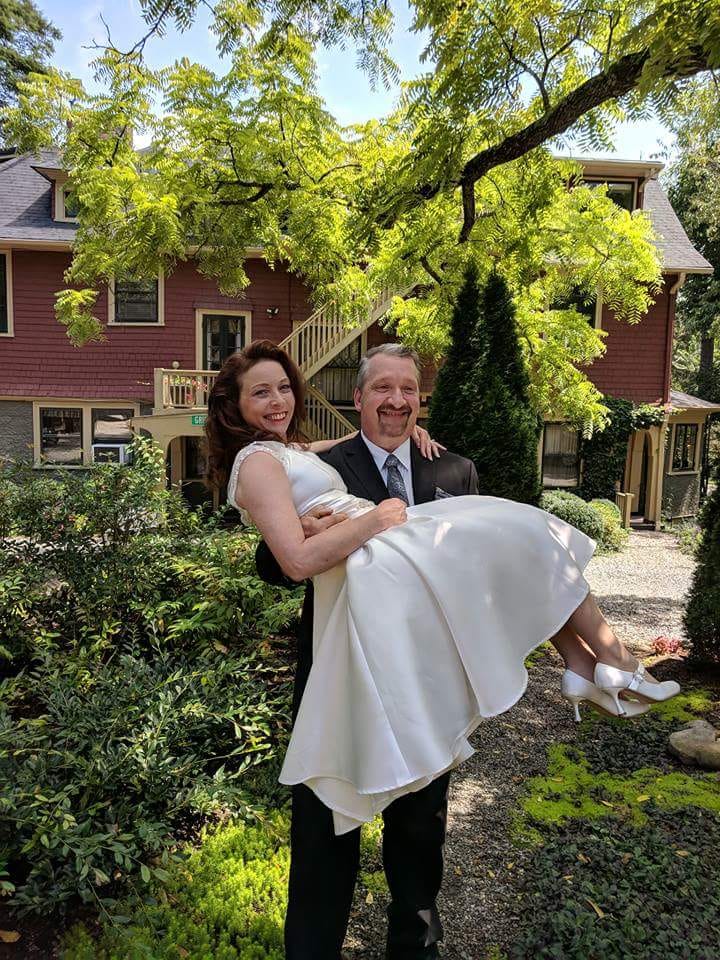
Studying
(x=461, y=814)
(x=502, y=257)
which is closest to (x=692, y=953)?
(x=461, y=814)

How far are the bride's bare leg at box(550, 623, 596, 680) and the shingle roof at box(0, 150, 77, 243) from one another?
52.8ft

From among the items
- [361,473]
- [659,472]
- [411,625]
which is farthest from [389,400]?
[659,472]

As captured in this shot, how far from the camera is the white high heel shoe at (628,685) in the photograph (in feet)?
6.91

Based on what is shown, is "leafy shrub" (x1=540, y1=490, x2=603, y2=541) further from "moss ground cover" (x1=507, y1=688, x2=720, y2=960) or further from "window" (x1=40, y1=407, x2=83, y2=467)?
"window" (x1=40, y1=407, x2=83, y2=467)

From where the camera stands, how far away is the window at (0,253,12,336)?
51.4ft

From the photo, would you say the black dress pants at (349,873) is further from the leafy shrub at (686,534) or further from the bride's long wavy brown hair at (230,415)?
the leafy shrub at (686,534)

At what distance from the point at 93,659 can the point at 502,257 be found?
740 cm

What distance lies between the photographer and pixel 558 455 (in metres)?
16.9

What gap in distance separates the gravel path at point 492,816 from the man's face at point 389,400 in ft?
7.17

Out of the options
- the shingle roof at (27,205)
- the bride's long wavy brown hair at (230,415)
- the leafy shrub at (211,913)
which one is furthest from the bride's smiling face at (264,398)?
the shingle roof at (27,205)

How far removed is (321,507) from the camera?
2180mm

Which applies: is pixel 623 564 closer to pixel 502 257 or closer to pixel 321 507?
pixel 502 257

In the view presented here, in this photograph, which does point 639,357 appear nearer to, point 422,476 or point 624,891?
point 624,891

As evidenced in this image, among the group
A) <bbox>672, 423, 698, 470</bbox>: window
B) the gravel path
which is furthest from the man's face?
<bbox>672, 423, 698, 470</bbox>: window
